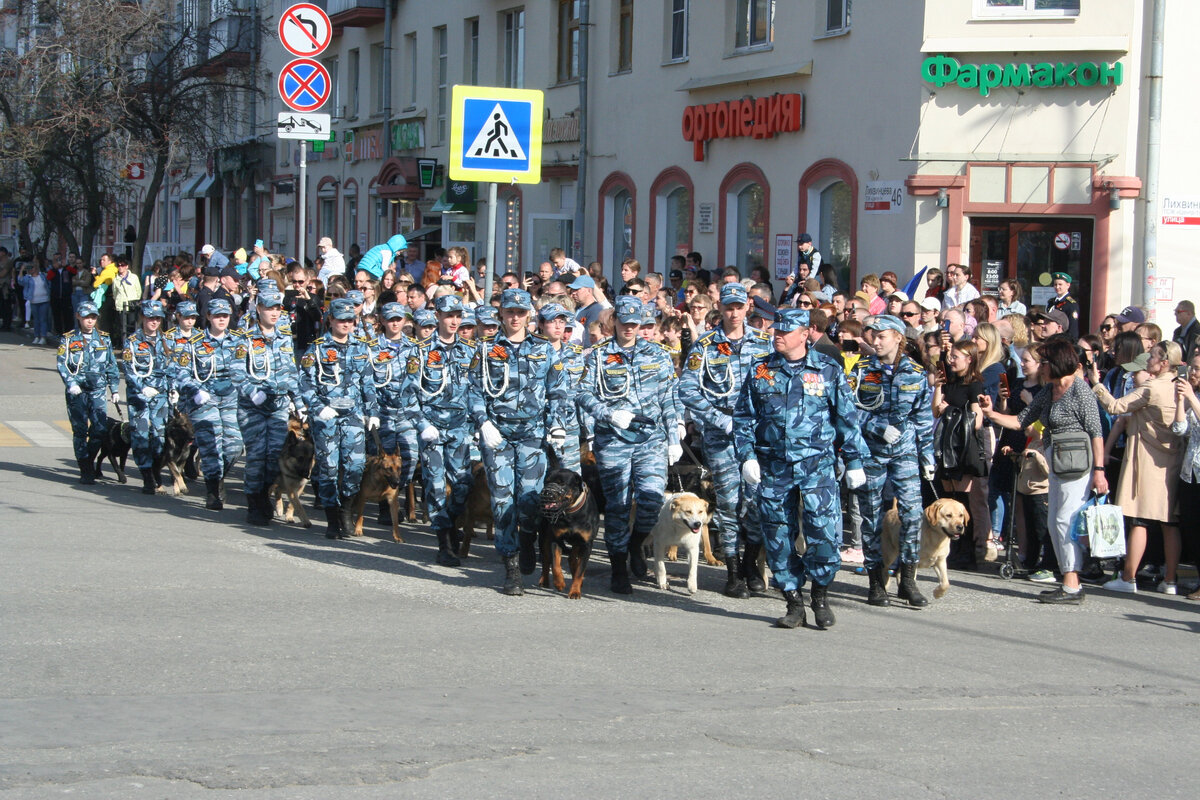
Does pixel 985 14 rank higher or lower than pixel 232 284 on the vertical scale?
higher

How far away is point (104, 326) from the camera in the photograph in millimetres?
27969

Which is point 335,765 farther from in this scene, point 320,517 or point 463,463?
point 320,517

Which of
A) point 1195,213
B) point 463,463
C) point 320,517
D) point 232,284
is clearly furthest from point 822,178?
point 463,463

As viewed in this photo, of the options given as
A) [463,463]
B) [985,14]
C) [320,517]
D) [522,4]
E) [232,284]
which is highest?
[522,4]

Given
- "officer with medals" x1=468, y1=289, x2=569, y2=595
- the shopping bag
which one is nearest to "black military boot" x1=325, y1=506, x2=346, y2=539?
"officer with medals" x1=468, y1=289, x2=569, y2=595

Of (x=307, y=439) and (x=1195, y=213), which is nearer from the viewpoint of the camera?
(x=307, y=439)

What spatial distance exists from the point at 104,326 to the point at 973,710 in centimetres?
2393

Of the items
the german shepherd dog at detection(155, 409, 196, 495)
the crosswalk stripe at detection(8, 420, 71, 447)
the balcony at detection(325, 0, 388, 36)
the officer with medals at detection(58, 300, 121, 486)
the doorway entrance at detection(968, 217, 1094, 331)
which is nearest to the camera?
the german shepherd dog at detection(155, 409, 196, 495)

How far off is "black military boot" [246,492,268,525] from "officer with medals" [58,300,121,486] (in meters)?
2.79

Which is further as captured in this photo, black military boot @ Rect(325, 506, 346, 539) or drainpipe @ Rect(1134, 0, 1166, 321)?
drainpipe @ Rect(1134, 0, 1166, 321)

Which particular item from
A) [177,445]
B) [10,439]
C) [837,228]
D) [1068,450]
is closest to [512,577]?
[1068,450]

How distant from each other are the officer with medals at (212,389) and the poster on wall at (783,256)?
10422 millimetres

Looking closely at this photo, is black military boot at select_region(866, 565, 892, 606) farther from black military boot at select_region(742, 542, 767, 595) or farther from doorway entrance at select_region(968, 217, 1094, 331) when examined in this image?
doorway entrance at select_region(968, 217, 1094, 331)

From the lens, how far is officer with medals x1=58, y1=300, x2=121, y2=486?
47.5ft
